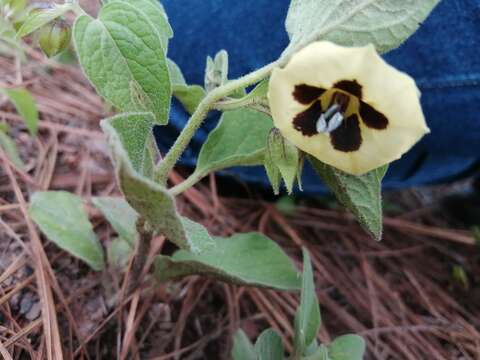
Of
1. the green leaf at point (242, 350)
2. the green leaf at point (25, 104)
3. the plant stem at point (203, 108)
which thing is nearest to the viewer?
the plant stem at point (203, 108)

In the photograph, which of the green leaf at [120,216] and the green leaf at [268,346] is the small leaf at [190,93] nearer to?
the green leaf at [120,216]

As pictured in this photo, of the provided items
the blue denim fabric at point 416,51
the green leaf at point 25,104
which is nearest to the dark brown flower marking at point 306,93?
the blue denim fabric at point 416,51

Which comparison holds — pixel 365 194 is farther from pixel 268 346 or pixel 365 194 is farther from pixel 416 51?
pixel 416 51

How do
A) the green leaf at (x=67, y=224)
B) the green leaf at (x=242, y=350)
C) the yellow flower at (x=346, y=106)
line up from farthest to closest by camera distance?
the green leaf at (x=67, y=224), the green leaf at (x=242, y=350), the yellow flower at (x=346, y=106)

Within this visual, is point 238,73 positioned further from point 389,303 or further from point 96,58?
point 389,303

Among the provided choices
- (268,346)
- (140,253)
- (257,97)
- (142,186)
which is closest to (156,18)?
(257,97)

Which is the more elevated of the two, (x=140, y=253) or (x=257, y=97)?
(x=257, y=97)

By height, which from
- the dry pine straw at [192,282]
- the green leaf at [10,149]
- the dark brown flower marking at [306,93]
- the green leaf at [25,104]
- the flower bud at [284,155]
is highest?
the dark brown flower marking at [306,93]
